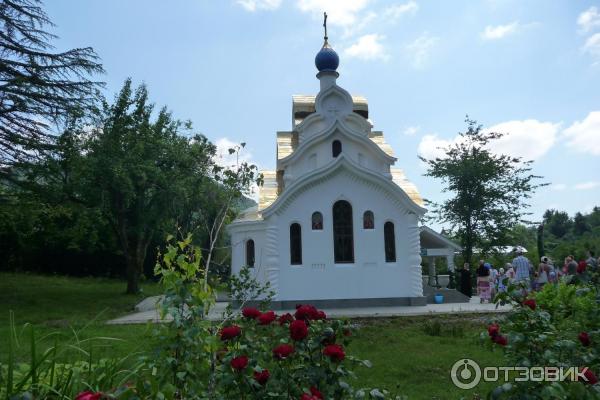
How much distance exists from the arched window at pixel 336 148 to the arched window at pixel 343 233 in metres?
2.41

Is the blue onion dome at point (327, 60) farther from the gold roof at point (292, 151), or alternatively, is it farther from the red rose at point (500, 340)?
the red rose at point (500, 340)

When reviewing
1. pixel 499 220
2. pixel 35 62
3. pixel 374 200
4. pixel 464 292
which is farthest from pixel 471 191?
pixel 35 62

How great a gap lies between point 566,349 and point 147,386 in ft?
8.95

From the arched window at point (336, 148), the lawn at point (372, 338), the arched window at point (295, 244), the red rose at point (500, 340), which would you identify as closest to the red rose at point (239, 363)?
the lawn at point (372, 338)

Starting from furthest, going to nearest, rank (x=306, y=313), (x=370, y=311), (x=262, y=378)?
(x=370, y=311) < (x=306, y=313) < (x=262, y=378)

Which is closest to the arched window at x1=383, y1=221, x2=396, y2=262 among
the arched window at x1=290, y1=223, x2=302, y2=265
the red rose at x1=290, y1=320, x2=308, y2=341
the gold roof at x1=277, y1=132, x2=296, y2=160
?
the arched window at x1=290, y1=223, x2=302, y2=265

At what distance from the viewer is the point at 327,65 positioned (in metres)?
20.4

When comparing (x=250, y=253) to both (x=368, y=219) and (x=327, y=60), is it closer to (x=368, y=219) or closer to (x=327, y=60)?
(x=368, y=219)

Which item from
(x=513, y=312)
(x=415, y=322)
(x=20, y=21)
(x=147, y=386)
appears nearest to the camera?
(x=147, y=386)

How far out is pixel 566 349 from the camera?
3.17m

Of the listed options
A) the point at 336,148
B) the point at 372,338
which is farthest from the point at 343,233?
the point at 372,338

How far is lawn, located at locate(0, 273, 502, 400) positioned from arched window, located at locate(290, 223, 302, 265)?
14.9 feet

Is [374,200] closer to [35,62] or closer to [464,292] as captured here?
[464,292]

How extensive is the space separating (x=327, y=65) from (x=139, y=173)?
9.11 metres
